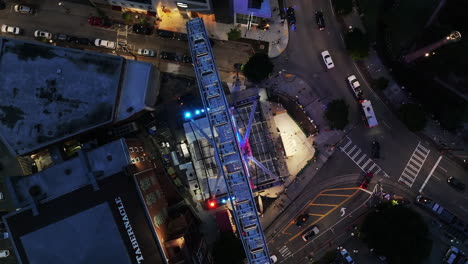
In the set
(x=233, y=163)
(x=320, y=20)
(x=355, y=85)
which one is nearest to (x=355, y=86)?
Result: (x=355, y=85)

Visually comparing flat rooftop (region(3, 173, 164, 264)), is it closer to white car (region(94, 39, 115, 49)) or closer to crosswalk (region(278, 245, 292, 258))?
crosswalk (region(278, 245, 292, 258))

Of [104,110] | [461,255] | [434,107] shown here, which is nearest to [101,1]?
[104,110]

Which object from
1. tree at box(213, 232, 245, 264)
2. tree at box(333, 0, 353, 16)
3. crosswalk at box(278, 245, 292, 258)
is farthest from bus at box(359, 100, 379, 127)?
tree at box(213, 232, 245, 264)

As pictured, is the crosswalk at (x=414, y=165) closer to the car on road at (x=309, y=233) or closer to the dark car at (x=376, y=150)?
the dark car at (x=376, y=150)

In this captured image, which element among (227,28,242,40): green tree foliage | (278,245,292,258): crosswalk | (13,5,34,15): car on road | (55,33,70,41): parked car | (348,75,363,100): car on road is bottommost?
(278,245,292,258): crosswalk

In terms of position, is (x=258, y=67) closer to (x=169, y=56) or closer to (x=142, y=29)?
(x=169, y=56)

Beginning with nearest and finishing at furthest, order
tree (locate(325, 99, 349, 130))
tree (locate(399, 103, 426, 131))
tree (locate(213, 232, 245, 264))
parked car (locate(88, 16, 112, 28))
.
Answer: tree (locate(213, 232, 245, 264)) < tree (locate(399, 103, 426, 131)) < tree (locate(325, 99, 349, 130)) < parked car (locate(88, 16, 112, 28))
